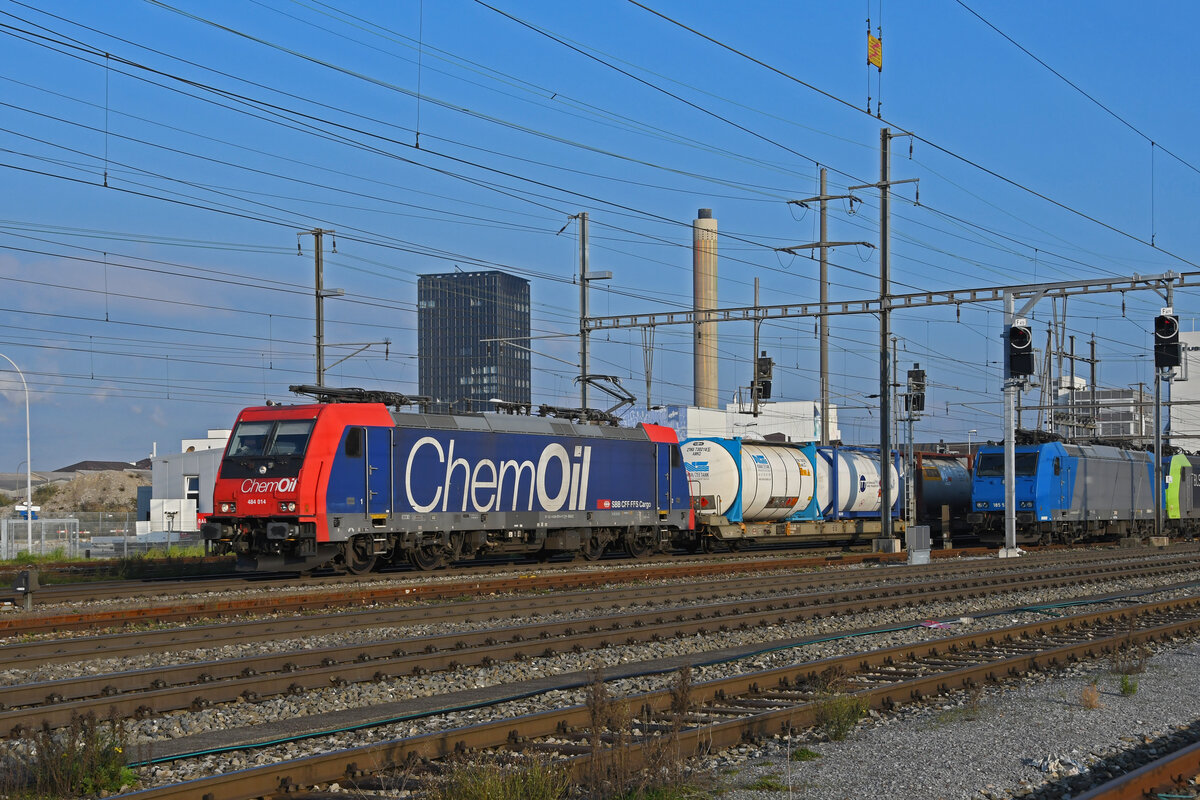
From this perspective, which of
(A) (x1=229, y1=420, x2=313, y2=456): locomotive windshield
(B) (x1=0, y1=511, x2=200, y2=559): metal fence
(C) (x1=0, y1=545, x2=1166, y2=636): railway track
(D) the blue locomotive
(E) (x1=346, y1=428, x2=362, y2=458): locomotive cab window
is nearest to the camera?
(C) (x1=0, y1=545, x2=1166, y2=636): railway track

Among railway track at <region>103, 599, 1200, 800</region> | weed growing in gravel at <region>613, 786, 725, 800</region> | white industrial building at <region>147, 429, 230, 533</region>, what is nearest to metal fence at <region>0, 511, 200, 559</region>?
white industrial building at <region>147, 429, 230, 533</region>

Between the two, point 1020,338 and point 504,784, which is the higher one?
point 1020,338

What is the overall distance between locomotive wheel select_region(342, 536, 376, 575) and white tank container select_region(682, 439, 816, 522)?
11.9 m

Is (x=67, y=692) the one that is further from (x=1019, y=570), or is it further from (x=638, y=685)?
(x=1019, y=570)

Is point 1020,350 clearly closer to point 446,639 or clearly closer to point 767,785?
point 446,639

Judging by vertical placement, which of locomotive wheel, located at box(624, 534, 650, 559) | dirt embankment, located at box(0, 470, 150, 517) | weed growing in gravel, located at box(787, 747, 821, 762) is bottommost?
dirt embankment, located at box(0, 470, 150, 517)

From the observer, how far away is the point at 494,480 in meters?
26.0

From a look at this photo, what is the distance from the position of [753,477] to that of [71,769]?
91.3 ft

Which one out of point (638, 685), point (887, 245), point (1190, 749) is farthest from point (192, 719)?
point (887, 245)

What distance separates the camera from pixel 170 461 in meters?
69.4

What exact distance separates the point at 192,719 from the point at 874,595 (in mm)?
13188

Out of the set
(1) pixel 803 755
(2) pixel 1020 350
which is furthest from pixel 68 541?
(1) pixel 803 755

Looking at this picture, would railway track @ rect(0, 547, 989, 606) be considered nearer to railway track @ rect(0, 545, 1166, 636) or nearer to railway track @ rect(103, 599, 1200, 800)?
railway track @ rect(0, 545, 1166, 636)

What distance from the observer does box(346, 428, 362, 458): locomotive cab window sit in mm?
22719
